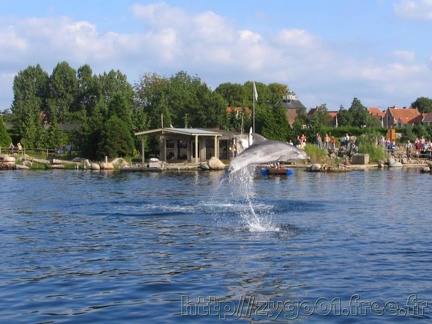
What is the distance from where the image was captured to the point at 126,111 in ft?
241

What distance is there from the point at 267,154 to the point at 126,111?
177ft

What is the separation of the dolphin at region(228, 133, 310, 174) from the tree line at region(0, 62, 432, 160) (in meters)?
45.8

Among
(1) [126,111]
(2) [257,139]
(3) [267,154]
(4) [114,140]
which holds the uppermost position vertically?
(1) [126,111]

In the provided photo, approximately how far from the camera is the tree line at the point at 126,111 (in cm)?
7012

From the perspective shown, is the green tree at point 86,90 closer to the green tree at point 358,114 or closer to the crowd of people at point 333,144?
the green tree at point 358,114

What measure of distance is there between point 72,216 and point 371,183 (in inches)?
883

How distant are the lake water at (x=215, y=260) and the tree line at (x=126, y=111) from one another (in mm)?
38440

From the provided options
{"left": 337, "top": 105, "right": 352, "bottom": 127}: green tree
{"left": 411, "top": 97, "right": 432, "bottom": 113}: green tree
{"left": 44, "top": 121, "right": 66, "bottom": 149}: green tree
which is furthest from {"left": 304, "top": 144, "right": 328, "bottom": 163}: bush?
{"left": 411, "top": 97, "right": 432, "bottom": 113}: green tree

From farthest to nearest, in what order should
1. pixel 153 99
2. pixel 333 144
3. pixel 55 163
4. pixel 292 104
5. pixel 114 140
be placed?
pixel 292 104 → pixel 153 99 → pixel 333 144 → pixel 114 140 → pixel 55 163

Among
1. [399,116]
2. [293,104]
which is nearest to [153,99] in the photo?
[293,104]

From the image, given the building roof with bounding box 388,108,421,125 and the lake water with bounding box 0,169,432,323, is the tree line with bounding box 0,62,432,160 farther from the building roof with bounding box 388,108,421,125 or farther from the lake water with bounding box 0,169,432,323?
the lake water with bounding box 0,169,432,323

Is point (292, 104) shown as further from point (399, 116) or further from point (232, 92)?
point (399, 116)

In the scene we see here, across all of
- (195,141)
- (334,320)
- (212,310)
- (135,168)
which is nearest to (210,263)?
(212,310)

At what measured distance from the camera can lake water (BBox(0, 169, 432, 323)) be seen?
12.4 m
